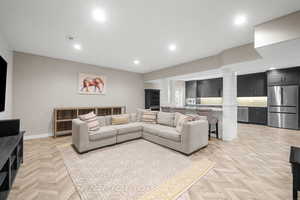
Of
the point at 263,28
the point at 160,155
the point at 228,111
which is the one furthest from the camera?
the point at 228,111

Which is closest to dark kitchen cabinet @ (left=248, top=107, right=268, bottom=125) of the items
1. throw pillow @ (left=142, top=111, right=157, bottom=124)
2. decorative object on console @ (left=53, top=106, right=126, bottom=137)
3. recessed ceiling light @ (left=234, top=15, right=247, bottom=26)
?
throw pillow @ (left=142, top=111, right=157, bottom=124)

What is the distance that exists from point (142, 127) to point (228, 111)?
2656mm

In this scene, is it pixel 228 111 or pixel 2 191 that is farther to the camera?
pixel 228 111

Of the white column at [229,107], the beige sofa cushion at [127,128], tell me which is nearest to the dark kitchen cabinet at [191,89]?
the white column at [229,107]

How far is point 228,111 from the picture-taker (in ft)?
12.5

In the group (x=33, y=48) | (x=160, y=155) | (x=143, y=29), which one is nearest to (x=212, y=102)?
(x=160, y=155)

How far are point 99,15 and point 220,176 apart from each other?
3283 millimetres

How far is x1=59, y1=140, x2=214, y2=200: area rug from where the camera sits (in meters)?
1.62

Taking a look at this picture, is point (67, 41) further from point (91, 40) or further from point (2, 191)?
point (2, 191)

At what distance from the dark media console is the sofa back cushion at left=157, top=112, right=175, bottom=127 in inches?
126

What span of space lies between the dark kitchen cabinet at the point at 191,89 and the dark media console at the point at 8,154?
311 inches

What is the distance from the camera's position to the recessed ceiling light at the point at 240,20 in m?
2.16

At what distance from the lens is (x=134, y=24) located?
2363 mm

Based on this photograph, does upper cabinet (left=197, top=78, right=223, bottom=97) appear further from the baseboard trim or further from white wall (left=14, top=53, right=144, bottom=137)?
the baseboard trim
